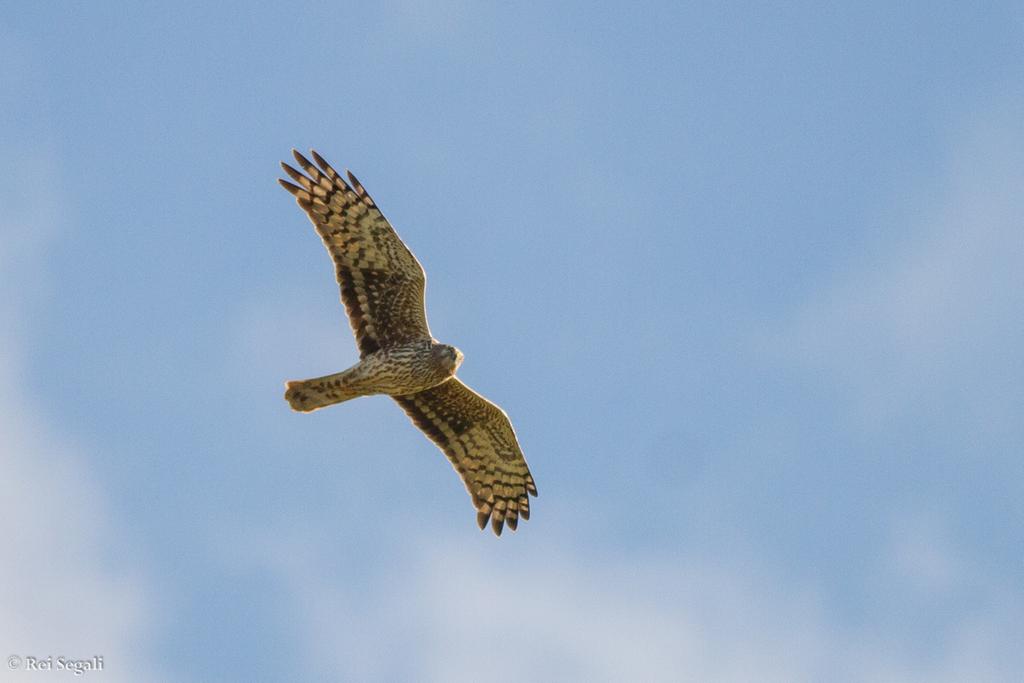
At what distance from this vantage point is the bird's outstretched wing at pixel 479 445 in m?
17.0

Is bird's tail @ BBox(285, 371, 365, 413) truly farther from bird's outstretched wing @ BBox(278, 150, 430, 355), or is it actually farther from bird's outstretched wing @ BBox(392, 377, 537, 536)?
bird's outstretched wing @ BBox(392, 377, 537, 536)

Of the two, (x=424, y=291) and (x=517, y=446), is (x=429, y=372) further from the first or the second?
(x=517, y=446)

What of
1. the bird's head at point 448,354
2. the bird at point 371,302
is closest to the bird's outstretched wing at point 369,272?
the bird at point 371,302

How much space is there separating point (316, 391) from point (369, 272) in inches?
54.6

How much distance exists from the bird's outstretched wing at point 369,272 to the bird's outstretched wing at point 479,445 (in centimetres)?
89

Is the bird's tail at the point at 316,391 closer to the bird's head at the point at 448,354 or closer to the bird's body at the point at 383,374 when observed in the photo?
the bird's body at the point at 383,374

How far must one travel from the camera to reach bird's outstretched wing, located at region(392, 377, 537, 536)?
1700 centimetres

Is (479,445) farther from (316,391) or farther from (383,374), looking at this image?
(316,391)

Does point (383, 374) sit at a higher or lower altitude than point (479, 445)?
lower

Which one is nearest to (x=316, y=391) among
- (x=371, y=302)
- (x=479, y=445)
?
(x=371, y=302)

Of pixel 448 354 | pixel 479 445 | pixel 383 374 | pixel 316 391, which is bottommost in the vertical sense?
pixel 316 391

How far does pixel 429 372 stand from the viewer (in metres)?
16.0

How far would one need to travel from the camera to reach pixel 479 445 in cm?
1748

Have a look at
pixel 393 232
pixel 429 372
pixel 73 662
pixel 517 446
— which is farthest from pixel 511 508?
pixel 73 662
